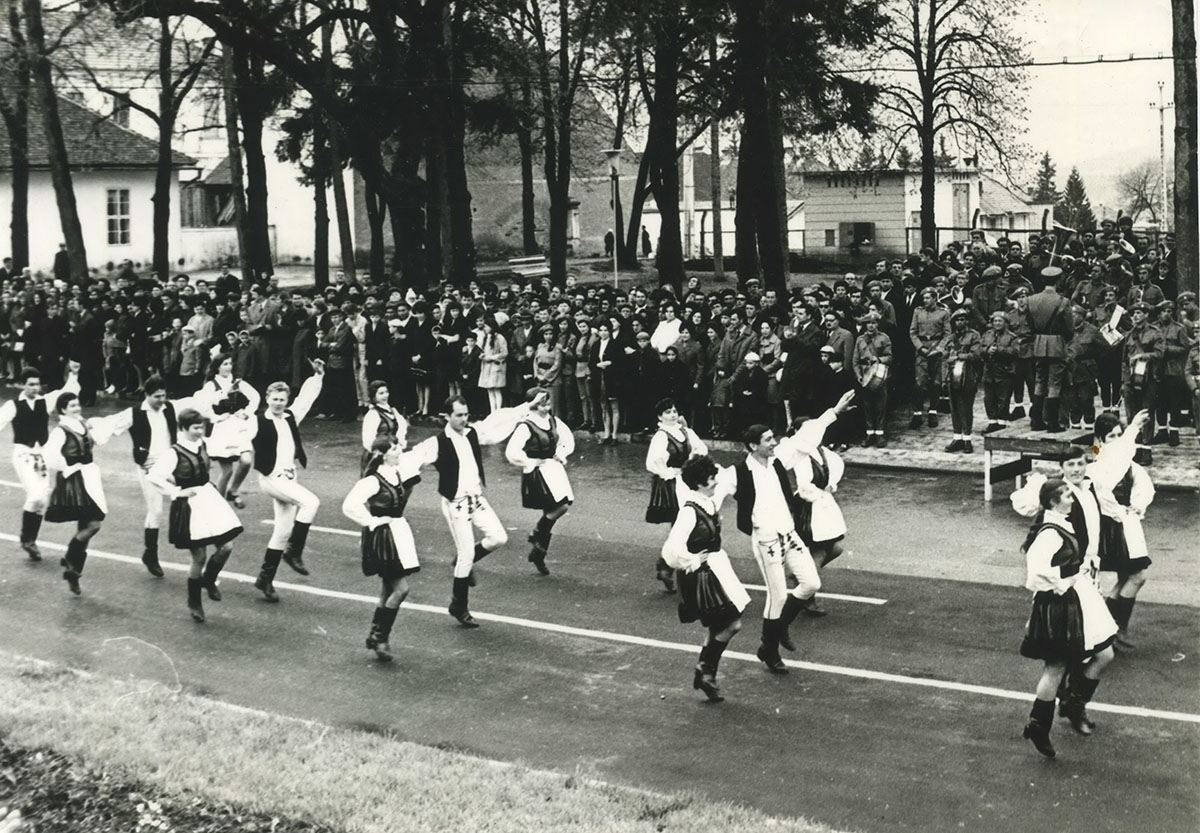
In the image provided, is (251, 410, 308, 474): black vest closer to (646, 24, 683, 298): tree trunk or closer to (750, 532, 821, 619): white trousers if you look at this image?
(750, 532, 821, 619): white trousers

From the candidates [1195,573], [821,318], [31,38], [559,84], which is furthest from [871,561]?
[559,84]

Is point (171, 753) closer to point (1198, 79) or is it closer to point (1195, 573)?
point (1195, 573)

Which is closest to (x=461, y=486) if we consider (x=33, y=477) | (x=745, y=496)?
(x=745, y=496)

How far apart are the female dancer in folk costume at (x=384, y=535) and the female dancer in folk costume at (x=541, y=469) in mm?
2663

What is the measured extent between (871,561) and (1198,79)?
8.36 metres

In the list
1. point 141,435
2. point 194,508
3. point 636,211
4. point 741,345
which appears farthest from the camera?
point 636,211

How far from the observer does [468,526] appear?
527 inches

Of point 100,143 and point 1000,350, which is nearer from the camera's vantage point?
point 1000,350

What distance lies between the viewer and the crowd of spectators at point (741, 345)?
1983cm

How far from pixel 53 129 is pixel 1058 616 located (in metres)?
29.9

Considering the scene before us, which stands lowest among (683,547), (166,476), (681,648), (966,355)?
(681,648)

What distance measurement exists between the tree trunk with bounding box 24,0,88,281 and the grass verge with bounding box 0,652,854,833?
24269 millimetres

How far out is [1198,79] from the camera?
19016 mm

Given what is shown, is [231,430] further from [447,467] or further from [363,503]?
[363,503]
